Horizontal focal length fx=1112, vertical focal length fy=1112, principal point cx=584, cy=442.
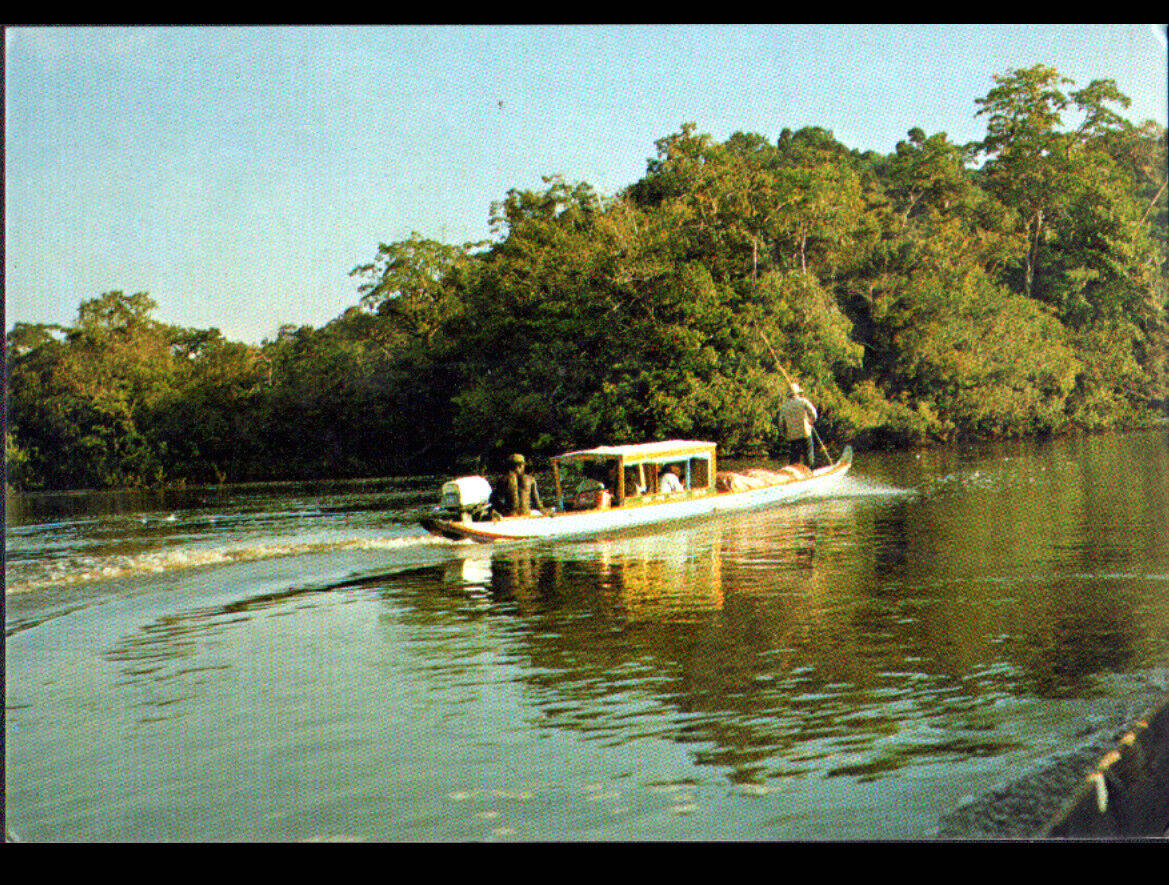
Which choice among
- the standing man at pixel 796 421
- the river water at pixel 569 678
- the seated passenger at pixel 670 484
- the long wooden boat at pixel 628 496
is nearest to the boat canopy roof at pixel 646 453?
the long wooden boat at pixel 628 496

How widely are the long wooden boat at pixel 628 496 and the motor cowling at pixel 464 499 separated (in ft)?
0.04

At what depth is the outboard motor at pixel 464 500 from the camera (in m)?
13.5

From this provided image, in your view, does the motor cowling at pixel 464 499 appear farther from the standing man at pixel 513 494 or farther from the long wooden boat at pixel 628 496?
the standing man at pixel 513 494

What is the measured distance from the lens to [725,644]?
734cm

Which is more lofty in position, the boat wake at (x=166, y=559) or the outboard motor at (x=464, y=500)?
the outboard motor at (x=464, y=500)

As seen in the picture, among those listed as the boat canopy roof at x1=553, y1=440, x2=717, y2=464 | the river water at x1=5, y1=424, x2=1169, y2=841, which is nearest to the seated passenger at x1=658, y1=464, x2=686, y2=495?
the boat canopy roof at x1=553, y1=440, x2=717, y2=464

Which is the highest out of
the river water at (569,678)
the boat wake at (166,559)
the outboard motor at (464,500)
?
the outboard motor at (464,500)

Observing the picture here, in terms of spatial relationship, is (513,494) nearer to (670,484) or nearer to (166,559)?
(670,484)

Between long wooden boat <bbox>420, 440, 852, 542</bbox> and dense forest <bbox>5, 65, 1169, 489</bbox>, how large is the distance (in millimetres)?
4710

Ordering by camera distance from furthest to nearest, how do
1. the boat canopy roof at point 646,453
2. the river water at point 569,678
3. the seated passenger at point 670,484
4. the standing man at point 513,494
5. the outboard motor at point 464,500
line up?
the seated passenger at point 670,484 → the boat canopy roof at point 646,453 → the standing man at point 513,494 → the outboard motor at point 464,500 → the river water at point 569,678

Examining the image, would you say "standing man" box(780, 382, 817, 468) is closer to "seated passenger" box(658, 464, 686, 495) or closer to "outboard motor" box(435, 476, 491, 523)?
"seated passenger" box(658, 464, 686, 495)

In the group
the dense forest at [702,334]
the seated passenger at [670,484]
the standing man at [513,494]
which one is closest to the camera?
the standing man at [513,494]

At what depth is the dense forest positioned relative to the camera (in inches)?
754
